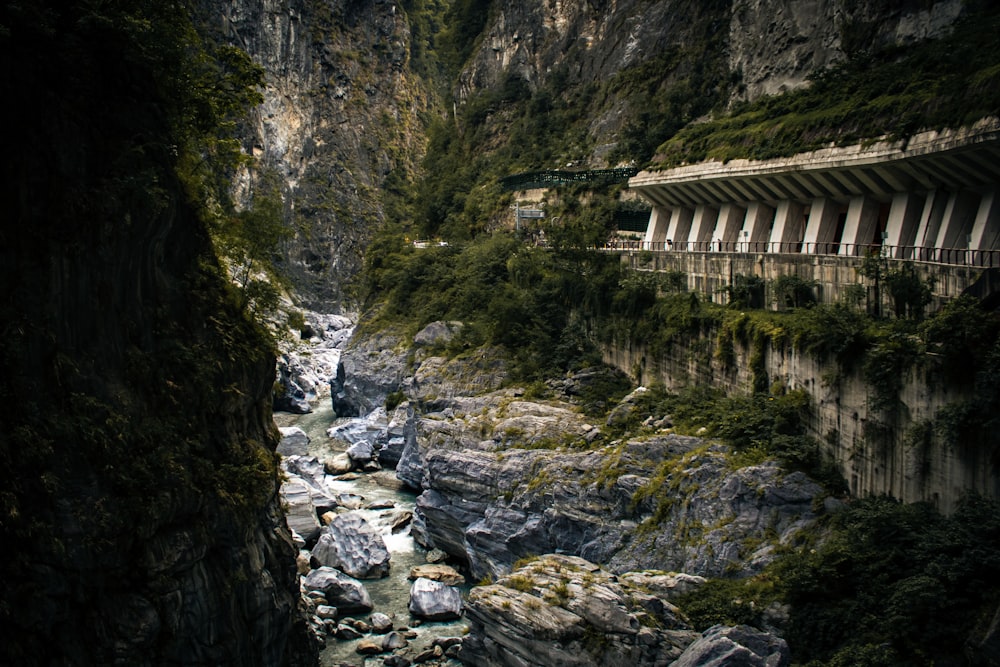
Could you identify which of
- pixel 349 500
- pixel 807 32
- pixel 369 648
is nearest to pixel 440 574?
pixel 369 648

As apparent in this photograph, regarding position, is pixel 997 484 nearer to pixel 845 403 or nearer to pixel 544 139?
pixel 845 403

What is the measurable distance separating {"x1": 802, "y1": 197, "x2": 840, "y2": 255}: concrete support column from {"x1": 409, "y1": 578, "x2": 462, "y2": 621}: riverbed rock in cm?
1639

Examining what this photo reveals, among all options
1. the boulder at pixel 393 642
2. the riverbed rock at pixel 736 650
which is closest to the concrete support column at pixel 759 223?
the riverbed rock at pixel 736 650

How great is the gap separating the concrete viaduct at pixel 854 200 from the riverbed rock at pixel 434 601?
15348mm

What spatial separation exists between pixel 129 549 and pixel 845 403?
17268mm

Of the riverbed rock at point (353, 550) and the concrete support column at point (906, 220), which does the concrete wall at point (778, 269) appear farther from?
the riverbed rock at point (353, 550)

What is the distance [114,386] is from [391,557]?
51.2 ft

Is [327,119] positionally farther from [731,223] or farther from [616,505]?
[616,505]

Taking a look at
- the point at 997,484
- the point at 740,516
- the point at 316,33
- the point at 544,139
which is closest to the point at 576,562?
the point at 740,516

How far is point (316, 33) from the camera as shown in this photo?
101 metres

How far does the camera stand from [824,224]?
103ft

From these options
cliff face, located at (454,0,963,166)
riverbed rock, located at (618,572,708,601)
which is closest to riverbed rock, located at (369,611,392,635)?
riverbed rock, located at (618,572,708,601)

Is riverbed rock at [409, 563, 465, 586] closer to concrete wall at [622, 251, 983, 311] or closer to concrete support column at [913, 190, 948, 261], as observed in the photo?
concrete wall at [622, 251, 983, 311]

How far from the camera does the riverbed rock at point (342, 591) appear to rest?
2797cm
